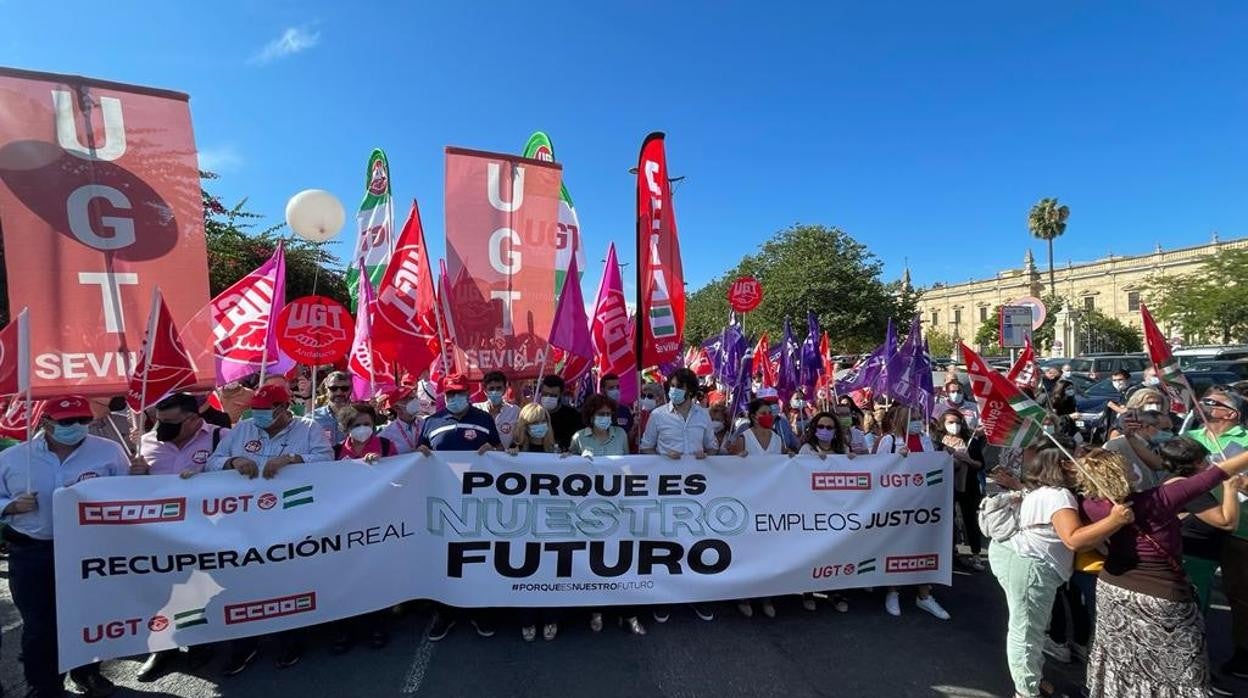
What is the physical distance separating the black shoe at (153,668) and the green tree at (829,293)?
29867mm

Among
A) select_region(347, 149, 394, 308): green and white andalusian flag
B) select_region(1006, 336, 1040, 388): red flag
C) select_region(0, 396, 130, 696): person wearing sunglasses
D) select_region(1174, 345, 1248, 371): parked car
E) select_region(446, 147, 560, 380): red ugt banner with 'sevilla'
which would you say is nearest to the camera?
select_region(0, 396, 130, 696): person wearing sunglasses

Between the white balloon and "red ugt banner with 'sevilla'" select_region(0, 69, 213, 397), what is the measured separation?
12.6 feet

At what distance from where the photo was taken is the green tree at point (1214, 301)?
2942 centimetres

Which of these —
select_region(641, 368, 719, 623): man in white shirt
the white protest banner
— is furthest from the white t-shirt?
select_region(641, 368, 719, 623): man in white shirt

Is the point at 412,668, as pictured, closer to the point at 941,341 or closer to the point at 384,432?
the point at 384,432

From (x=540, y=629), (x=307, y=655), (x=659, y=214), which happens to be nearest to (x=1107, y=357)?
(x=659, y=214)

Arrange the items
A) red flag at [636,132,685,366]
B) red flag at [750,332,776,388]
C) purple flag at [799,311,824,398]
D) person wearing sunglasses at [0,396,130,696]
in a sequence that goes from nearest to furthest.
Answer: person wearing sunglasses at [0,396,130,696]
red flag at [636,132,685,366]
purple flag at [799,311,824,398]
red flag at [750,332,776,388]

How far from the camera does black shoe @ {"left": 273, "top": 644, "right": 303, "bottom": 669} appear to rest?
3857mm

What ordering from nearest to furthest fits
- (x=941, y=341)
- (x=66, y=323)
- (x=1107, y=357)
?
1. (x=66, y=323)
2. (x=1107, y=357)
3. (x=941, y=341)

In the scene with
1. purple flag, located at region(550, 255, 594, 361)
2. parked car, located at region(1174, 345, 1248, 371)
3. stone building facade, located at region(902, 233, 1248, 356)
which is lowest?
parked car, located at region(1174, 345, 1248, 371)

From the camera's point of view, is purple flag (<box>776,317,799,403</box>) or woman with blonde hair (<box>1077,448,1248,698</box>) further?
purple flag (<box>776,317,799,403</box>)

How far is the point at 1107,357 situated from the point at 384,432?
23666 mm

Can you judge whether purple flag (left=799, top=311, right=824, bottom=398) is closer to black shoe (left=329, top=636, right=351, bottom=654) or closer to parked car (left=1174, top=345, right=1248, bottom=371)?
black shoe (left=329, top=636, right=351, bottom=654)

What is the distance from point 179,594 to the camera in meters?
3.70
